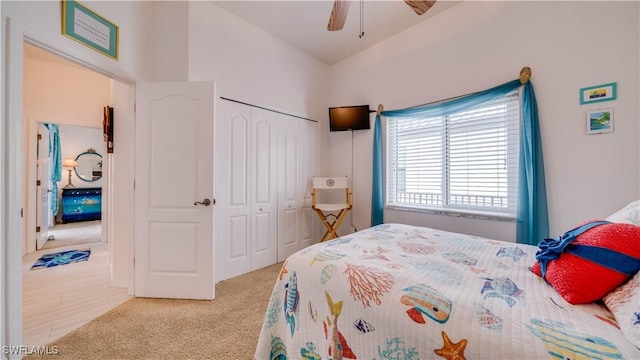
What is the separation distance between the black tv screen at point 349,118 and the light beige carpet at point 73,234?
457 centimetres

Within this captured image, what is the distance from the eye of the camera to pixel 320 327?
1.18 m

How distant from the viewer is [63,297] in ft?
7.55

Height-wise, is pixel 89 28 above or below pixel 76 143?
above

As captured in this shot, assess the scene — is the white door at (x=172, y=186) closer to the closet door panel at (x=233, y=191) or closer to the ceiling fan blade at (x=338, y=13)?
the closet door panel at (x=233, y=191)

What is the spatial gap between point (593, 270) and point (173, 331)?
2.37 meters

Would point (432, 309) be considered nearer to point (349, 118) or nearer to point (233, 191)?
point (233, 191)

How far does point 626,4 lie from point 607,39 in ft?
0.76

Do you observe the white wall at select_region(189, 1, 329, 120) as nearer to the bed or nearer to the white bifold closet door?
the white bifold closet door

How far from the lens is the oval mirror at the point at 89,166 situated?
6223 millimetres

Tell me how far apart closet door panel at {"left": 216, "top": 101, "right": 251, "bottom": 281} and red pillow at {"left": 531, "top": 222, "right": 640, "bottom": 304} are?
2653mm

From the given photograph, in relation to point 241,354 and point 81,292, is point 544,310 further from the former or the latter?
point 81,292

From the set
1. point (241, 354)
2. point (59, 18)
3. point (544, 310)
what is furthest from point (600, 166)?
point (59, 18)

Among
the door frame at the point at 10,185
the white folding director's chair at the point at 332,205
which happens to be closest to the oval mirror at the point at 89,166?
the door frame at the point at 10,185

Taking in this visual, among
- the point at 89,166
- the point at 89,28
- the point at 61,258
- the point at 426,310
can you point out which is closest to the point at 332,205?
the point at 426,310
